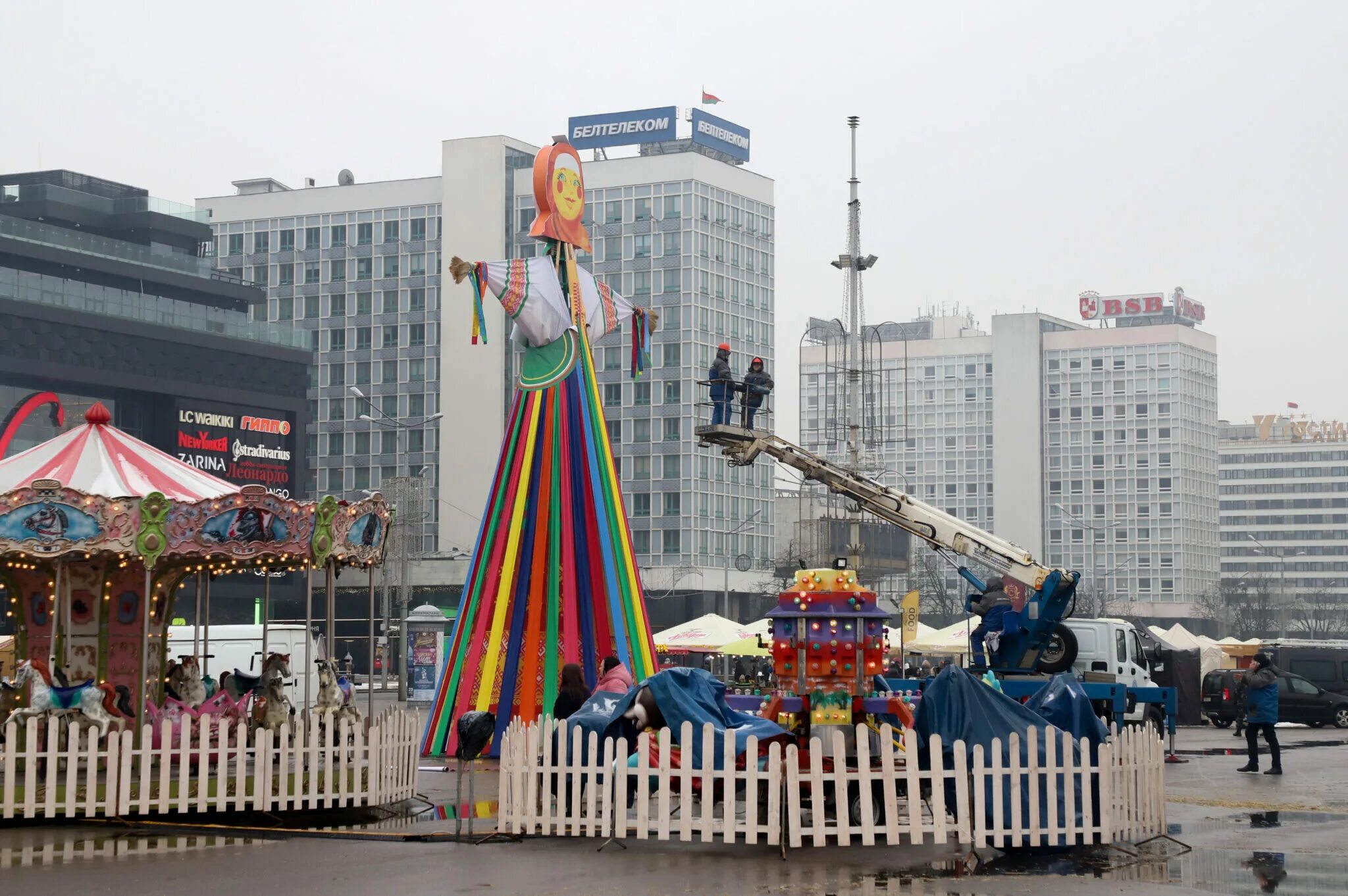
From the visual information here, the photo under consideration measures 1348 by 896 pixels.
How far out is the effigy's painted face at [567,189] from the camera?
Answer: 2536 cm

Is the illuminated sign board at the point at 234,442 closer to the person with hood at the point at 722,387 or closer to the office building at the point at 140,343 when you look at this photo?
the office building at the point at 140,343

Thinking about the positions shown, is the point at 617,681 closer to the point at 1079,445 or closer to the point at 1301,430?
the point at 1079,445

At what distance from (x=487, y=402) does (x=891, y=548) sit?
84.5ft

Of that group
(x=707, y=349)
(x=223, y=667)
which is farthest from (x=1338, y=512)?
(x=223, y=667)

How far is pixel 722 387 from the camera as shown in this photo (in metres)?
26.3

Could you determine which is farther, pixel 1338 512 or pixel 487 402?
pixel 1338 512

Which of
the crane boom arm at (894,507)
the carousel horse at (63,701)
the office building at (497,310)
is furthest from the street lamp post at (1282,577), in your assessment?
the carousel horse at (63,701)

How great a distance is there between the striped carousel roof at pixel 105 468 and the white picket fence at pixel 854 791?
237 inches

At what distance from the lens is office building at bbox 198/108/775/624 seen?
82.6 m

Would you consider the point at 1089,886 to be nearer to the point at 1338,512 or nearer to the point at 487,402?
the point at 487,402

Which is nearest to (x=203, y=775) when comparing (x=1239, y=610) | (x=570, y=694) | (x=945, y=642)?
(x=570, y=694)

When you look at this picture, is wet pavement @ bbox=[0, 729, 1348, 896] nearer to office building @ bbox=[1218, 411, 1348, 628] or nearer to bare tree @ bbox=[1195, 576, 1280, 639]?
bare tree @ bbox=[1195, 576, 1280, 639]

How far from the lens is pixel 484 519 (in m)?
24.1

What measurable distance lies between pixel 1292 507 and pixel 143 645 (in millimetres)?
169716
